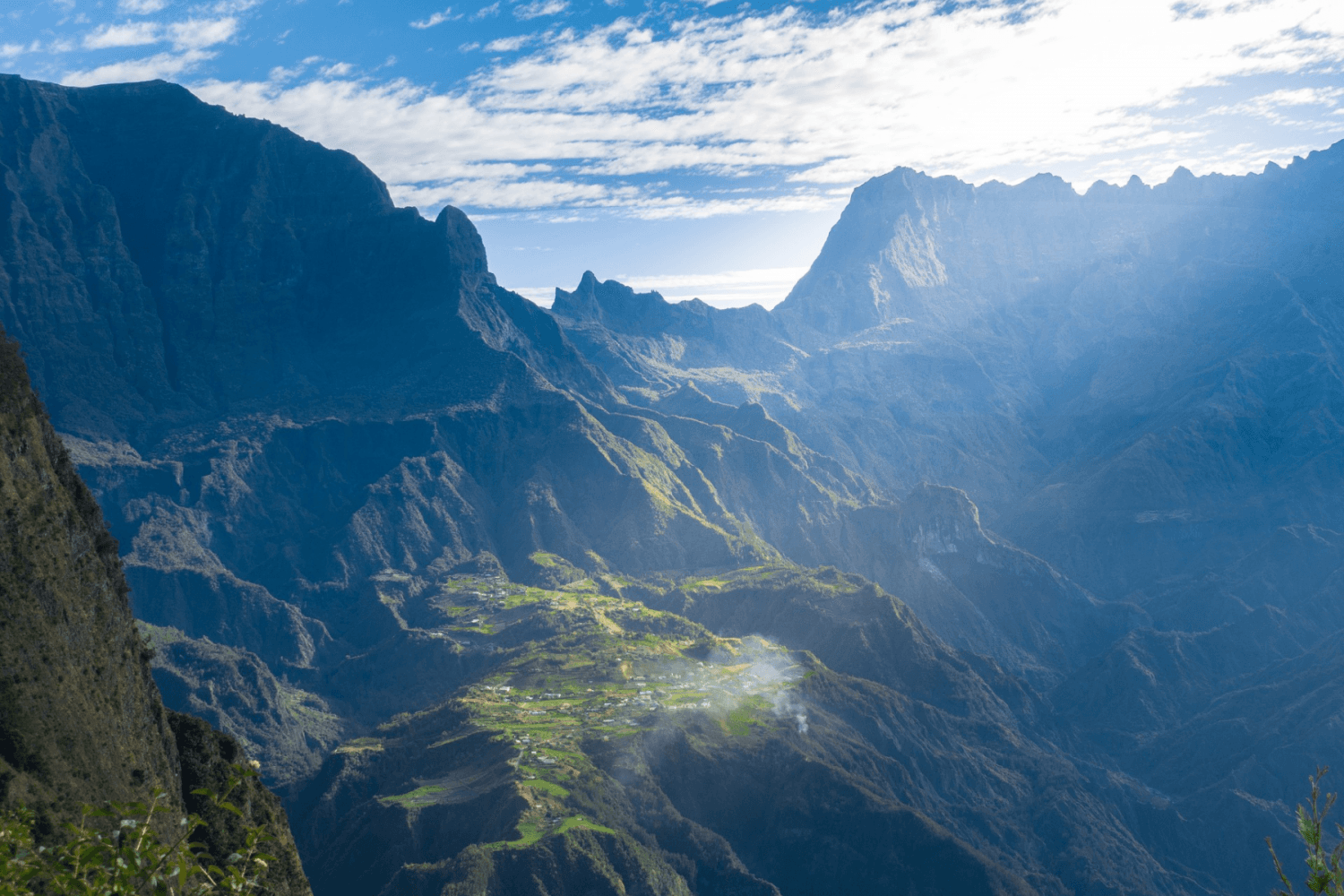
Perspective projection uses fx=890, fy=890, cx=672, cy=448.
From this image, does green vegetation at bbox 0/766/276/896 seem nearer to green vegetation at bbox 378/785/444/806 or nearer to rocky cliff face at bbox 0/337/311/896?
rocky cliff face at bbox 0/337/311/896

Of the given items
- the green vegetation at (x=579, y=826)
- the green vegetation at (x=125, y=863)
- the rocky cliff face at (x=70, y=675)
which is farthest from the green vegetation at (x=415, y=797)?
the green vegetation at (x=125, y=863)

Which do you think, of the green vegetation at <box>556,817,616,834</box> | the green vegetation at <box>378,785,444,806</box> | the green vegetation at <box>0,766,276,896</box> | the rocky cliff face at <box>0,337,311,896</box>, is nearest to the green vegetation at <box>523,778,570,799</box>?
the green vegetation at <box>556,817,616,834</box>

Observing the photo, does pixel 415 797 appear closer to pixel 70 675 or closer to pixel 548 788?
pixel 548 788

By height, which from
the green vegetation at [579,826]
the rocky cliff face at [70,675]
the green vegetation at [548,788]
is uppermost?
the rocky cliff face at [70,675]

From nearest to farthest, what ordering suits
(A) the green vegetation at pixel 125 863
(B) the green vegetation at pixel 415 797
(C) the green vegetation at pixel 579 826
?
(A) the green vegetation at pixel 125 863 → (C) the green vegetation at pixel 579 826 → (B) the green vegetation at pixel 415 797

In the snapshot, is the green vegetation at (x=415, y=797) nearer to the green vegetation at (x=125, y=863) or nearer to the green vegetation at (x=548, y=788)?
the green vegetation at (x=548, y=788)

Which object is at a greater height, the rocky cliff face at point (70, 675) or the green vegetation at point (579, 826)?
the rocky cliff face at point (70, 675)

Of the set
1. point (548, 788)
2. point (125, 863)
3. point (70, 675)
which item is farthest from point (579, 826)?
point (125, 863)

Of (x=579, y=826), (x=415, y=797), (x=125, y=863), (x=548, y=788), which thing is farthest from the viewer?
(x=415, y=797)

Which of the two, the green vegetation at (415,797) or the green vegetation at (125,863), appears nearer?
the green vegetation at (125,863)
